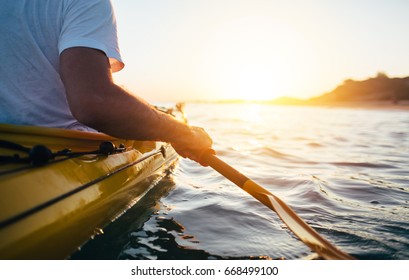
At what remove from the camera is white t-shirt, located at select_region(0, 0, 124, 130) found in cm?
190

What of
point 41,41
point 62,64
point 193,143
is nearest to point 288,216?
point 193,143

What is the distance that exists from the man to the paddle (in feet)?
3.38

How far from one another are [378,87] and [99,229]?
66.2 meters

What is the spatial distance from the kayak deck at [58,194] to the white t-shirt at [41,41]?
218mm

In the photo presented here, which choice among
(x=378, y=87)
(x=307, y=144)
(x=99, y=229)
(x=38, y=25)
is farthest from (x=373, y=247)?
(x=378, y=87)

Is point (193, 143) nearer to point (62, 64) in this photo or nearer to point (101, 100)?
point (101, 100)

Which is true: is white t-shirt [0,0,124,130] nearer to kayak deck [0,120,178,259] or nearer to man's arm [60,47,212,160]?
man's arm [60,47,212,160]

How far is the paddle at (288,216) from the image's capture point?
6.93 feet

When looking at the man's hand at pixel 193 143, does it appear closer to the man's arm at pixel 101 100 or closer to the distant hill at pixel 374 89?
the man's arm at pixel 101 100

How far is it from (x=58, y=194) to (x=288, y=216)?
1.62 meters

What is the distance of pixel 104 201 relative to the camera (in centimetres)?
247

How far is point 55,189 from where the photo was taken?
1933 millimetres

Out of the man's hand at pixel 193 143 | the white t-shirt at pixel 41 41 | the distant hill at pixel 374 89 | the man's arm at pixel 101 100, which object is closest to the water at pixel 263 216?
the man's hand at pixel 193 143
